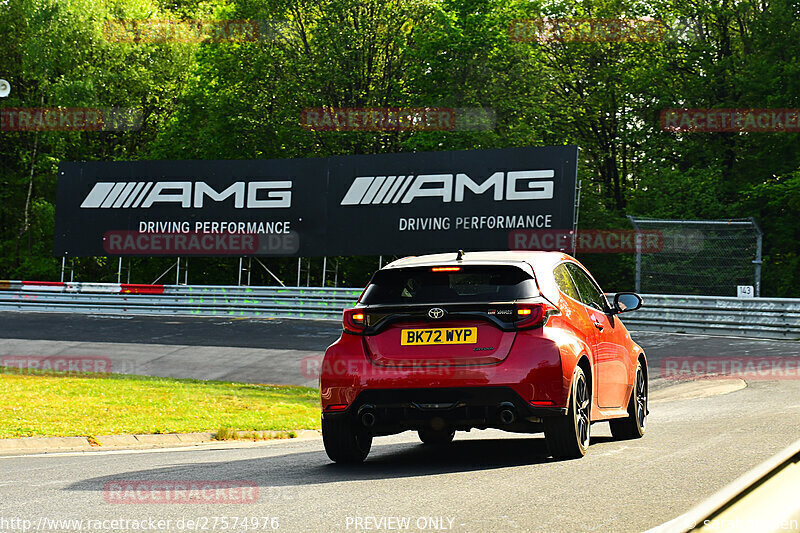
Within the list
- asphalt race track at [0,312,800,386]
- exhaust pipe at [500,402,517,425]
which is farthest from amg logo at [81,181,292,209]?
exhaust pipe at [500,402,517,425]

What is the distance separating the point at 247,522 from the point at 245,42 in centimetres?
4498

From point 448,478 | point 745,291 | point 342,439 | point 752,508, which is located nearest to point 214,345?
point 745,291

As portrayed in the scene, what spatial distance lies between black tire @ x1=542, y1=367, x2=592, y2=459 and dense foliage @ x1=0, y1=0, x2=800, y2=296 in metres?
31.3

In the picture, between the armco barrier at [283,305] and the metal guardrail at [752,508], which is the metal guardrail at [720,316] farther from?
the metal guardrail at [752,508]

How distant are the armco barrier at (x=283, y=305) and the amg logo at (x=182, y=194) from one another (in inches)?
121

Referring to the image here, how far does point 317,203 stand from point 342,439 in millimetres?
25543

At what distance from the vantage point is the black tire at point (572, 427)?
24.7 feet

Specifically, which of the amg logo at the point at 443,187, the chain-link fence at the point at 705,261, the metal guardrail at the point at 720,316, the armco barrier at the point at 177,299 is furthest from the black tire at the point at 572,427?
the armco barrier at the point at 177,299

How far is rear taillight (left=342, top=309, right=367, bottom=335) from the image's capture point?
7.74 m

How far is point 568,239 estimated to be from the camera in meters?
29.6

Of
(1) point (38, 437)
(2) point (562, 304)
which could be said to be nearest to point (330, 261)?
(1) point (38, 437)

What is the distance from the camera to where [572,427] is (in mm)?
7598

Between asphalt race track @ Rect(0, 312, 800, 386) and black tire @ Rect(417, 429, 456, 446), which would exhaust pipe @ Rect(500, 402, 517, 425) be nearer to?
black tire @ Rect(417, 429, 456, 446)

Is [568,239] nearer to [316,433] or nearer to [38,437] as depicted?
[316,433]
